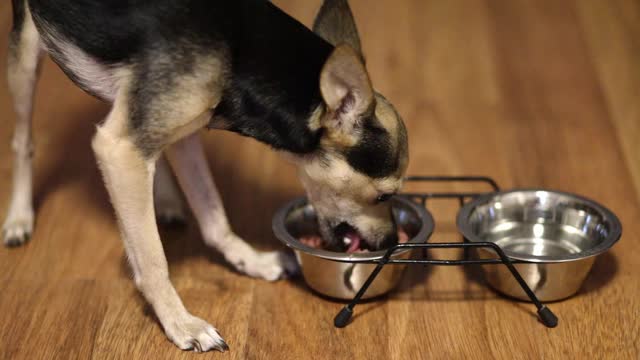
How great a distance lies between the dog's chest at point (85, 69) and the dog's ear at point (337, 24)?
2.11 ft

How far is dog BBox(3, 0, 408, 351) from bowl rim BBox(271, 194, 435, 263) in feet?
0.30

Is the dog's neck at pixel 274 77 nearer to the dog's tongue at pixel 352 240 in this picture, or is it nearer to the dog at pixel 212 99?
the dog at pixel 212 99

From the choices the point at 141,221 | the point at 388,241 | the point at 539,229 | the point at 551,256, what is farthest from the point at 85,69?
the point at 539,229

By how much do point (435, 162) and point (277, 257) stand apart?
100 cm

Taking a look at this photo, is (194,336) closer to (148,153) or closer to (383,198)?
(148,153)

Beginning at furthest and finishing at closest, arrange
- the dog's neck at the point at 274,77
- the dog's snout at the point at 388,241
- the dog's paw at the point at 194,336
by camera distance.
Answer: the dog's snout at the point at 388,241 < the dog's paw at the point at 194,336 < the dog's neck at the point at 274,77

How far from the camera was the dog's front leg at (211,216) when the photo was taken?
10.5 ft

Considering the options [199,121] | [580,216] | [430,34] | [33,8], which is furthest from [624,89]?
[33,8]

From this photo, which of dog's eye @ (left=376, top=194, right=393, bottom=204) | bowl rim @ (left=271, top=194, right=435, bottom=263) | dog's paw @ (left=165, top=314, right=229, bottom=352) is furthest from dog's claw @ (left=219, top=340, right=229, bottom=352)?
dog's eye @ (left=376, top=194, right=393, bottom=204)

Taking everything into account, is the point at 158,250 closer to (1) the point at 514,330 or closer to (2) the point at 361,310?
(2) the point at 361,310

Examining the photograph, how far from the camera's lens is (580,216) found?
320 centimetres

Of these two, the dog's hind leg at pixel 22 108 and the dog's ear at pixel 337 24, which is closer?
the dog's ear at pixel 337 24

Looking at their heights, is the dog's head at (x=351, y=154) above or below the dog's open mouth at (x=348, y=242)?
above

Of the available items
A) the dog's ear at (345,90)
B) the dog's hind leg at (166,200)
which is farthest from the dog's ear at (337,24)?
the dog's hind leg at (166,200)
